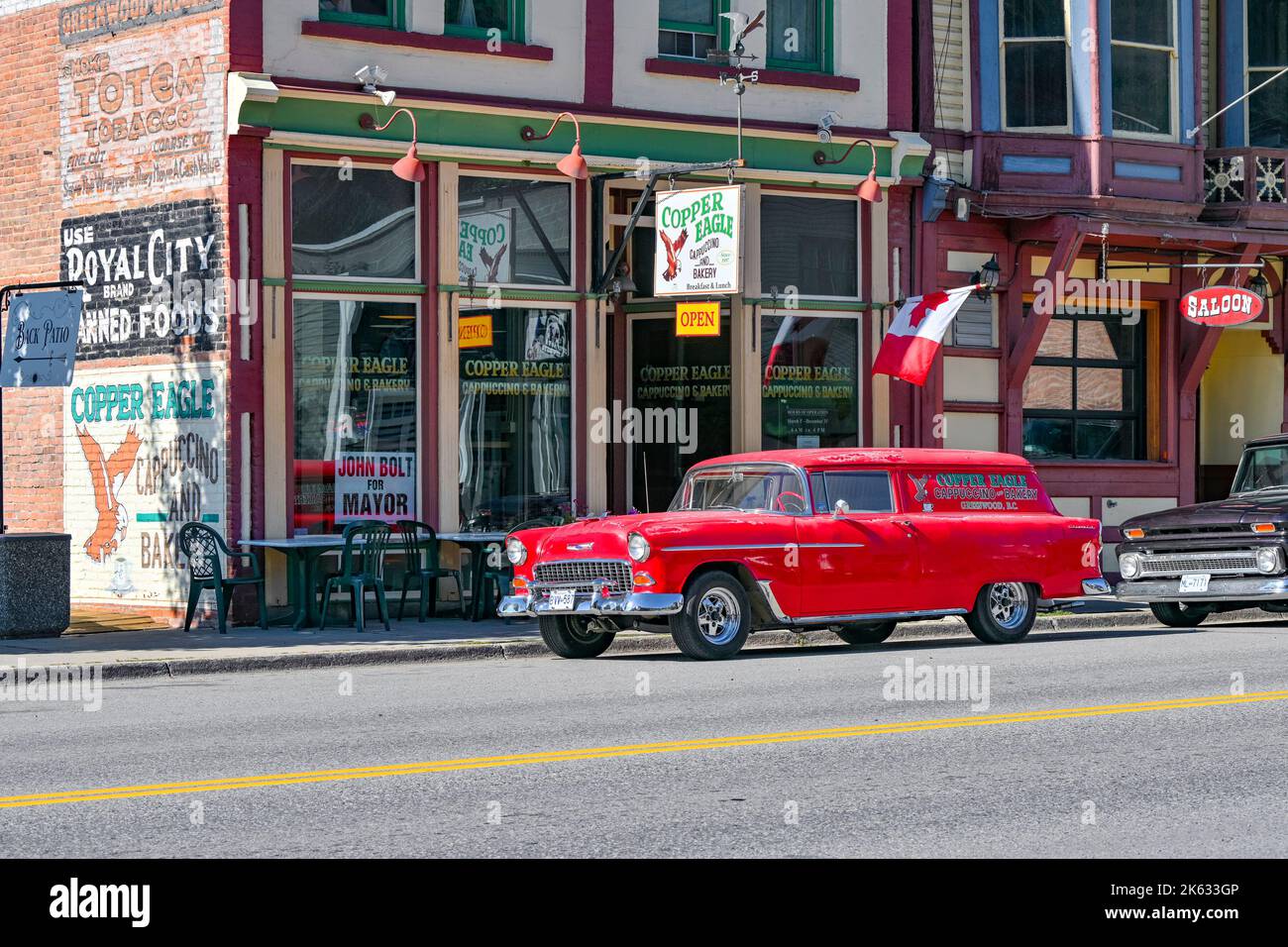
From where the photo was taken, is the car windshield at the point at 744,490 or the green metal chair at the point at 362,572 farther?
the green metal chair at the point at 362,572

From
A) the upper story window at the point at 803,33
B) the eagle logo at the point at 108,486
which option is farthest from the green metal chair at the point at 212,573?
the upper story window at the point at 803,33

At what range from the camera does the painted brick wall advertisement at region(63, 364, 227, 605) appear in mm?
19078

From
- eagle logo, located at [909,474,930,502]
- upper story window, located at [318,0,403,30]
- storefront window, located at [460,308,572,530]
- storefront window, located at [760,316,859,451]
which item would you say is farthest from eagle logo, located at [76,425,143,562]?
eagle logo, located at [909,474,930,502]

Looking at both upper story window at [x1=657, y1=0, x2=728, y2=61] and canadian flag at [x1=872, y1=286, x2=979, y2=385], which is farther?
canadian flag at [x1=872, y1=286, x2=979, y2=385]

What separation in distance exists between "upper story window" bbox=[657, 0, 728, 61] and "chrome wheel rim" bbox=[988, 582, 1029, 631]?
25.6 ft

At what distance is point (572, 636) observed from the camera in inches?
639

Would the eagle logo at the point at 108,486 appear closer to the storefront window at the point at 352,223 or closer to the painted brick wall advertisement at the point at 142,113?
the painted brick wall advertisement at the point at 142,113

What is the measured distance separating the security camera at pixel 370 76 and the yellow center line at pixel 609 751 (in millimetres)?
10742

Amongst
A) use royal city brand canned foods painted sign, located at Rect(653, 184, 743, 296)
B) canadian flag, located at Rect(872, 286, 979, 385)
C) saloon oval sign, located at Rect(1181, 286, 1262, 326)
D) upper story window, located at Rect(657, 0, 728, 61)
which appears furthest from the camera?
saloon oval sign, located at Rect(1181, 286, 1262, 326)

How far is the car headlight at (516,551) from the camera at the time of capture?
15844 mm

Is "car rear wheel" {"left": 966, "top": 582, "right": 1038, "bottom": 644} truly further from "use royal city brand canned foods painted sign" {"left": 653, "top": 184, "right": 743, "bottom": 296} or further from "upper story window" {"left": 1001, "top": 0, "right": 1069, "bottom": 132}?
"upper story window" {"left": 1001, "top": 0, "right": 1069, "bottom": 132}

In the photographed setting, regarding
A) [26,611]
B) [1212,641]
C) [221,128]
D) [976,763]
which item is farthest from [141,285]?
[976,763]

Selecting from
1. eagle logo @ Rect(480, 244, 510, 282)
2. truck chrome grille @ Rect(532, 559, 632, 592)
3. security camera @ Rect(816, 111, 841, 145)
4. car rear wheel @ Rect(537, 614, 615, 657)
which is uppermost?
security camera @ Rect(816, 111, 841, 145)

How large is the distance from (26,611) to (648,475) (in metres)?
8.08
